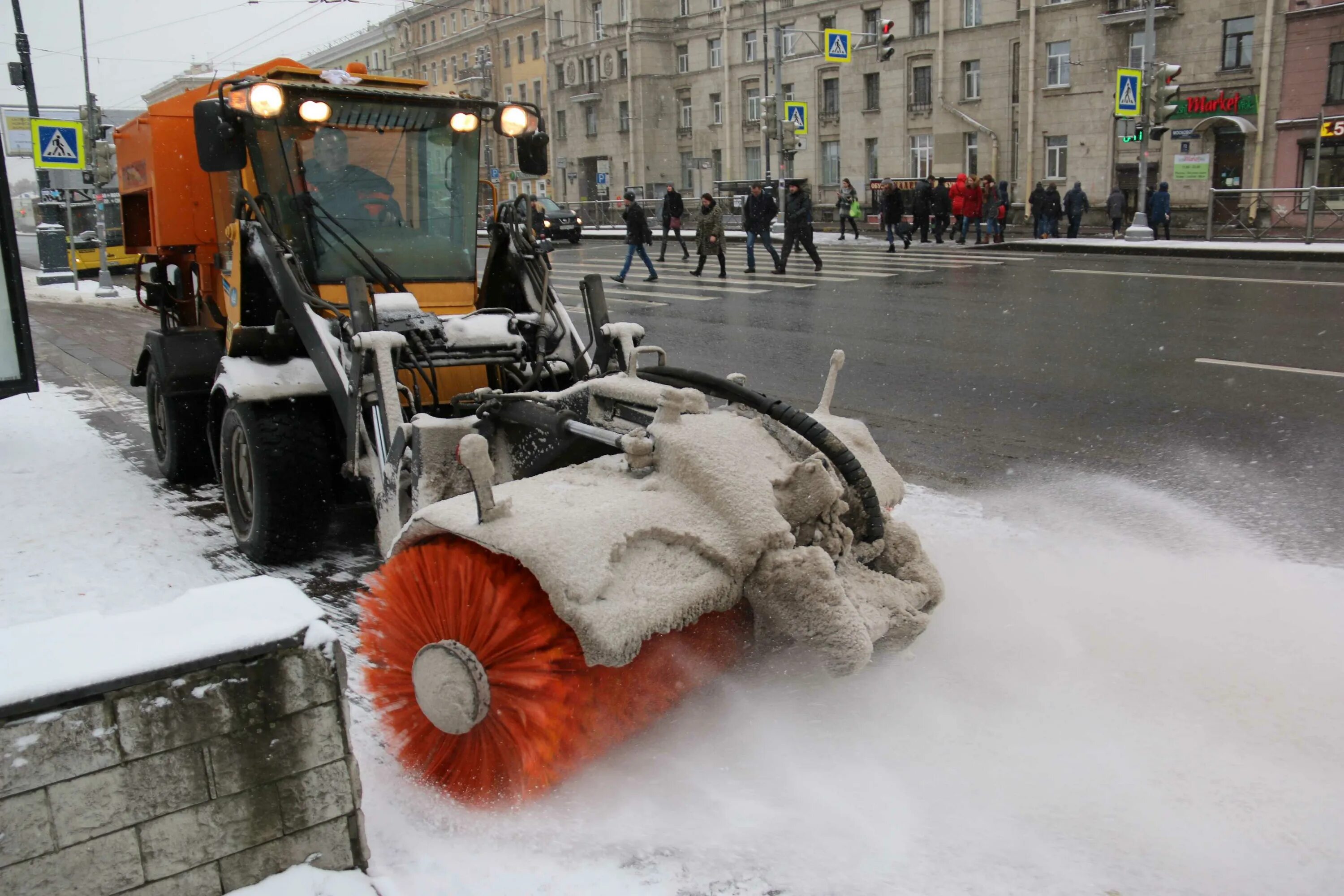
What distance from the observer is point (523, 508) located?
3.31 metres

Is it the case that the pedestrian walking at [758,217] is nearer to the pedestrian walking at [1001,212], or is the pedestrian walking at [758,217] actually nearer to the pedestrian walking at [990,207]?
the pedestrian walking at [990,207]

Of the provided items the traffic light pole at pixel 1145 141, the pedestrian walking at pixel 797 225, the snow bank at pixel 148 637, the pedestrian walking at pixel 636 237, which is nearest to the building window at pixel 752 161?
the traffic light pole at pixel 1145 141

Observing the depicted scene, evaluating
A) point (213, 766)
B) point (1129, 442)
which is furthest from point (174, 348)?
point (1129, 442)

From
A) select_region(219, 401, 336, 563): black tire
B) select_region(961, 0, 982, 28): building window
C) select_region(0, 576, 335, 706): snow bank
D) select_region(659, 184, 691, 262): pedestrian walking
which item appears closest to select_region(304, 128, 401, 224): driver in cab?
select_region(219, 401, 336, 563): black tire

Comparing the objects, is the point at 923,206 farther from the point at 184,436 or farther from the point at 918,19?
the point at 184,436

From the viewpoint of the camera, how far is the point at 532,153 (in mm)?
6309

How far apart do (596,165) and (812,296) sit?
5410 cm

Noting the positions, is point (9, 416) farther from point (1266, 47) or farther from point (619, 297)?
point (1266, 47)

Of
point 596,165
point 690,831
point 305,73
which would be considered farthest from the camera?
point 596,165

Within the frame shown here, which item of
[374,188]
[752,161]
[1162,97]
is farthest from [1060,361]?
[752,161]

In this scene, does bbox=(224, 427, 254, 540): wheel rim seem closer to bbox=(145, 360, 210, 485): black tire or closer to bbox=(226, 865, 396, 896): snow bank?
bbox=(145, 360, 210, 485): black tire

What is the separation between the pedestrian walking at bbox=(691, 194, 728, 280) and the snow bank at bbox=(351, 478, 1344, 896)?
17630 millimetres

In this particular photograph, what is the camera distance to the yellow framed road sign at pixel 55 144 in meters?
19.6

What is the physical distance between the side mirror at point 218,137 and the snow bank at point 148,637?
3192 millimetres
